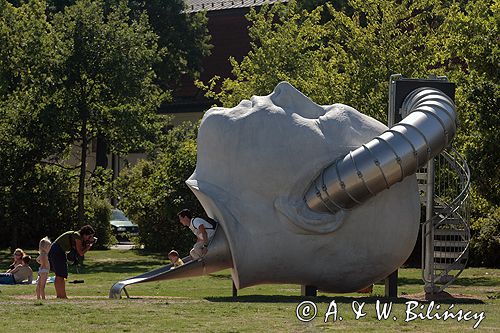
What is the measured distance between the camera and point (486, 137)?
2705 cm

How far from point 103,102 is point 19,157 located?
354 centimetres

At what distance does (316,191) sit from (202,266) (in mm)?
2822

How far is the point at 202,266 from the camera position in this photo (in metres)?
Result: 22.3

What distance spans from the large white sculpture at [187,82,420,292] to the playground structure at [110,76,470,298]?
2 centimetres

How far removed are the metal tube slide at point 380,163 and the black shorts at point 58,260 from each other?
16.0 ft

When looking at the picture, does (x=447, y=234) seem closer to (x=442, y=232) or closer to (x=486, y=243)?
(x=442, y=232)

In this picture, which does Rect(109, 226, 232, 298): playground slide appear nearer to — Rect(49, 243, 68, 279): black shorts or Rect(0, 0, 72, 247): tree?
Rect(49, 243, 68, 279): black shorts

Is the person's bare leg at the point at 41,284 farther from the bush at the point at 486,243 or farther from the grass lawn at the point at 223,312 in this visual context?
the bush at the point at 486,243

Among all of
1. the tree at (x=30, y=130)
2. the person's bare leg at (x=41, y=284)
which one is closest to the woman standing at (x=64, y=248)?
the person's bare leg at (x=41, y=284)

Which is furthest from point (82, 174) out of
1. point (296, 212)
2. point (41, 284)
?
point (296, 212)

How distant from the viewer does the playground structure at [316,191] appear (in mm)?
20984

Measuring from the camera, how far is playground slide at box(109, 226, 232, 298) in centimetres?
2195

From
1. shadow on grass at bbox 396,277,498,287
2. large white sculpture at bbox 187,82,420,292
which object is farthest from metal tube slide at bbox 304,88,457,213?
shadow on grass at bbox 396,277,498,287

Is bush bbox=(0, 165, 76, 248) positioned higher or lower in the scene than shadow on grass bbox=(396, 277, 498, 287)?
higher
